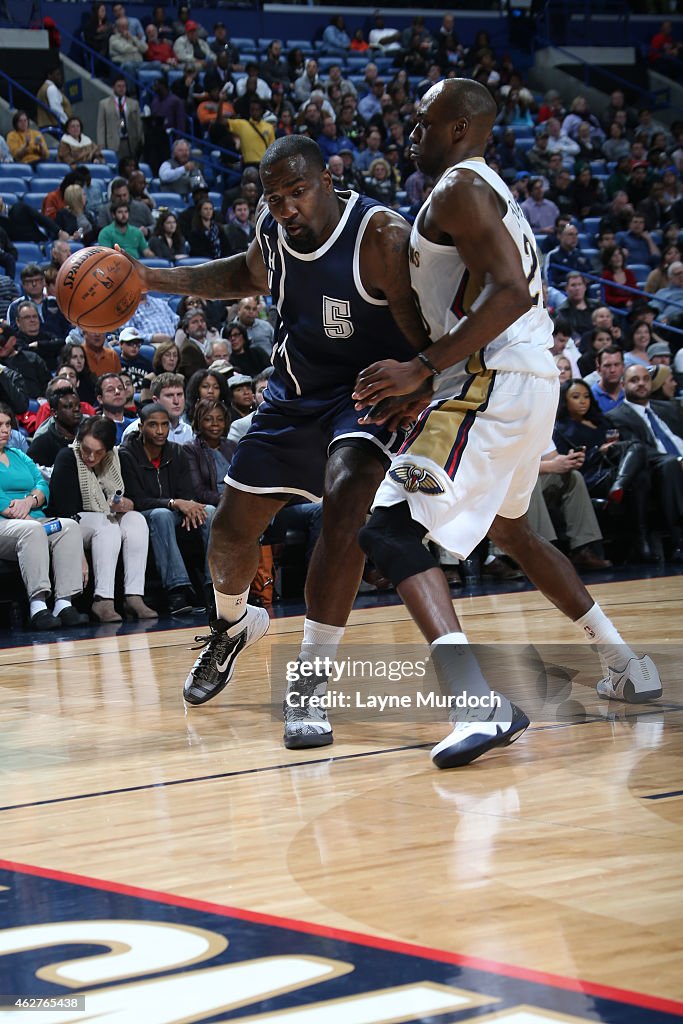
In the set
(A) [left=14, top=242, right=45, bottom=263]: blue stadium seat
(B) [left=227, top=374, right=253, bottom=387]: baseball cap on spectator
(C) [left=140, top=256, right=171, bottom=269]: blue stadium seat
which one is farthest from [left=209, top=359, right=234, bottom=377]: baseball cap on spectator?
(A) [left=14, top=242, right=45, bottom=263]: blue stadium seat

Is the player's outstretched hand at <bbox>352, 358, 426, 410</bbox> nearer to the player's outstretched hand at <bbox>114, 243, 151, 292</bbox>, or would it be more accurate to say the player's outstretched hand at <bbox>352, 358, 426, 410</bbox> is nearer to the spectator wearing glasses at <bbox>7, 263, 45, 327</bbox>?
the player's outstretched hand at <bbox>114, 243, 151, 292</bbox>

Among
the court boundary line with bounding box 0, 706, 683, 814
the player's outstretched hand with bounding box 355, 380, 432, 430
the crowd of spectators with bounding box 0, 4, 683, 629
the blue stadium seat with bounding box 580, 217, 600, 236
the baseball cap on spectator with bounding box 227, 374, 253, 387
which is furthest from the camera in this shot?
the blue stadium seat with bounding box 580, 217, 600, 236

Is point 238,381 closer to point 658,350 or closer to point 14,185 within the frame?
point 658,350

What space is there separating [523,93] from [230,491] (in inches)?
624

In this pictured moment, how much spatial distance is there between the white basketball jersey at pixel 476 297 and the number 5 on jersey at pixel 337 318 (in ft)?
0.78

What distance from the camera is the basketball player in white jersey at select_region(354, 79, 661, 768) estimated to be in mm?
3637

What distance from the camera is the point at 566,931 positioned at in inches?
86.7

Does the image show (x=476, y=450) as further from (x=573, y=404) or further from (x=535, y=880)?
(x=573, y=404)

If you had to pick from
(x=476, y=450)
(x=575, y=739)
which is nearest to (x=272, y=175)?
(x=476, y=450)

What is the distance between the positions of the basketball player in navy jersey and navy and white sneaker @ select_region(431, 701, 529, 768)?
49 cm

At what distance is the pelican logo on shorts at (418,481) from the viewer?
3.65m

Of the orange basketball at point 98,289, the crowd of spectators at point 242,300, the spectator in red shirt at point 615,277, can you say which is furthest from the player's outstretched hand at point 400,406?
the spectator in red shirt at point 615,277

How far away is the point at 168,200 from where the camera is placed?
14.4m

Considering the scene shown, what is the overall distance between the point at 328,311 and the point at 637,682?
1.44 metres
